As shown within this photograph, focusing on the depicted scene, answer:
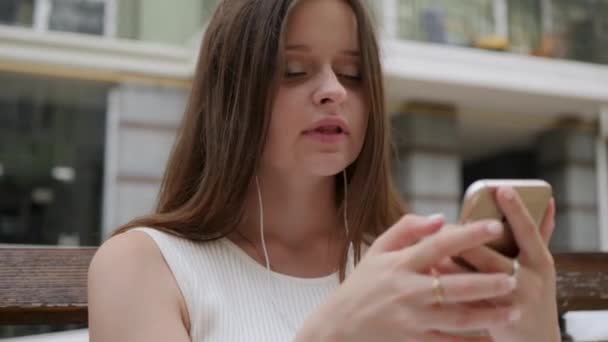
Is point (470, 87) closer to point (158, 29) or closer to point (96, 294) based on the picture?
point (158, 29)

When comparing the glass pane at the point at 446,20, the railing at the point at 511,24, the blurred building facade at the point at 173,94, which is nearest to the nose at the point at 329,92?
the blurred building facade at the point at 173,94

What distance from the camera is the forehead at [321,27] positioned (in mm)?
1161

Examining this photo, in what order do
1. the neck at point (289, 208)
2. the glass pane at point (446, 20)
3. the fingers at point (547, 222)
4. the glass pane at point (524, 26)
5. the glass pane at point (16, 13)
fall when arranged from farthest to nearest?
the glass pane at point (524, 26)
the glass pane at point (446, 20)
the glass pane at point (16, 13)
the neck at point (289, 208)
the fingers at point (547, 222)

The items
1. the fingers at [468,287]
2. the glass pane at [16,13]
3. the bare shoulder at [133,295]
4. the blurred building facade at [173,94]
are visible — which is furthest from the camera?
the blurred building facade at [173,94]

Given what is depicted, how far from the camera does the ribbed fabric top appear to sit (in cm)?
107

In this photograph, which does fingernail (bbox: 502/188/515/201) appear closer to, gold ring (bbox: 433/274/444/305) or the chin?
gold ring (bbox: 433/274/444/305)

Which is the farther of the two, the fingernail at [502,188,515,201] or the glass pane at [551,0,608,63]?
the glass pane at [551,0,608,63]

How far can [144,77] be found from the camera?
5.93 m

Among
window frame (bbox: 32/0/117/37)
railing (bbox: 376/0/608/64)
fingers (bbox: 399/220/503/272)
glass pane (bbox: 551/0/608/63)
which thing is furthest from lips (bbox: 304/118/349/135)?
glass pane (bbox: 551/0/608/63)

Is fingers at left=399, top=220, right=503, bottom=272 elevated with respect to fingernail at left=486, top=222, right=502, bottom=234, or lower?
lower

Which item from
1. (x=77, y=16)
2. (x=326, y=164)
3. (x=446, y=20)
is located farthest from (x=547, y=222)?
(x=446, y=20)

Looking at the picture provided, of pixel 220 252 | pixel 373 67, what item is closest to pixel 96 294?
pixel 220 252

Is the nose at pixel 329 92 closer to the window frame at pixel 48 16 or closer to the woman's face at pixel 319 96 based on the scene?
the woman's face at pixel 319 96

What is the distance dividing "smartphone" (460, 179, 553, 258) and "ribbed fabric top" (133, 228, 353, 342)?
51 centimetres
